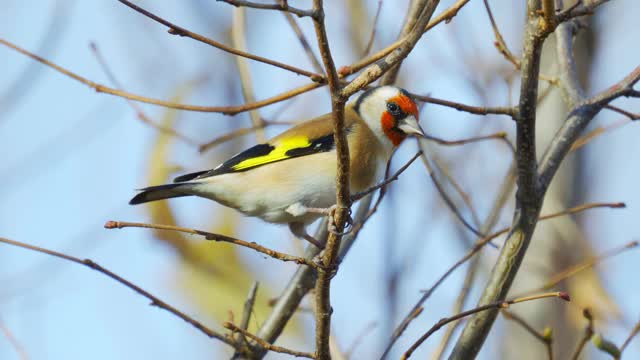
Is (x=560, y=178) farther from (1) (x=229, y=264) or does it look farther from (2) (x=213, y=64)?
(2) (x=213, y=64)

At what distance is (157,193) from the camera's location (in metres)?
4.75

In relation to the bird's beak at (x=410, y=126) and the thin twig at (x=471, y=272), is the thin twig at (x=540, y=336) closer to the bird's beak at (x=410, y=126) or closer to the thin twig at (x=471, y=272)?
the thin twig at (x=471, y=272)

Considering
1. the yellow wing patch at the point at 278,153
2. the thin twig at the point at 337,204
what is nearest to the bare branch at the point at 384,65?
the thin twig at the point at 337,204

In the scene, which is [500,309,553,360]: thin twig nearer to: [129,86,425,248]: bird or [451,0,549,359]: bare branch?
[451,0,549,359]: bare branch

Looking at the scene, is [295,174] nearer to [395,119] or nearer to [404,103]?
[395,119]

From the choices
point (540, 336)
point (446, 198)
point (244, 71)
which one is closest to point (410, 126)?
point (446, 198)

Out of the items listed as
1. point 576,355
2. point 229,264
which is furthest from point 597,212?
point 576,355

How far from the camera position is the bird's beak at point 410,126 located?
5082mm

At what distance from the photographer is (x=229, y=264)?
10328 millimetres

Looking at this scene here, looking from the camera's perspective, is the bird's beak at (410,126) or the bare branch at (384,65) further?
the bird's beak at (410,126)

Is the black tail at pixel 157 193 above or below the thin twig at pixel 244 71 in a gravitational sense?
below

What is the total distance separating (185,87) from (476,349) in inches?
165

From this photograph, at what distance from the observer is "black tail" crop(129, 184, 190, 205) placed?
15.4ft

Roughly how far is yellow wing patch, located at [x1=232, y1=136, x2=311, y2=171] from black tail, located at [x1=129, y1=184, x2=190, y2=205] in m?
0.36
